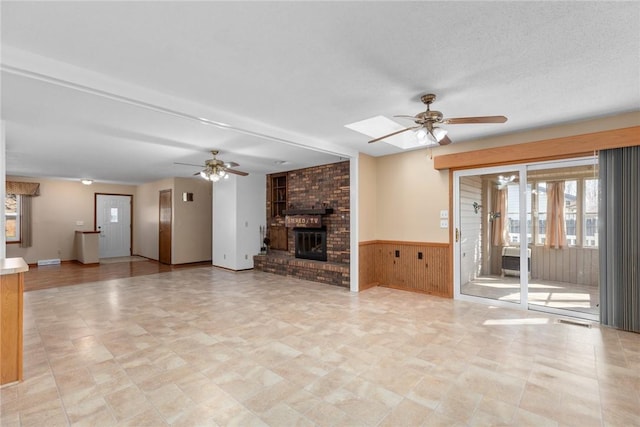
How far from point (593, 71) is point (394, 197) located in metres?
3.36

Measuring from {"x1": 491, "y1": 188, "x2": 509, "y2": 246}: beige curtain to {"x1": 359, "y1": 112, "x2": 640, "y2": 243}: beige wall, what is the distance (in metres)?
0.71

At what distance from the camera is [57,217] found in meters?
8.77

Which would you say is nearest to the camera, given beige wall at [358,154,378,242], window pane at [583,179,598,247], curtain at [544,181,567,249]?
window pane at [583,179,598,247]

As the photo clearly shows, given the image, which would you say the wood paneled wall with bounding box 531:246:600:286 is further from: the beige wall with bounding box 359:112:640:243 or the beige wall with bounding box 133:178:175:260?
the beige wall with bounding box 133:178:175:260

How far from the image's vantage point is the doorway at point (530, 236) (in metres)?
4.02

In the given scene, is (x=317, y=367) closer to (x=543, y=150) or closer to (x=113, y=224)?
(x=543, y=150)

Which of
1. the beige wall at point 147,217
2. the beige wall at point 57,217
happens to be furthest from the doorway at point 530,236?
the beige wall at point 57,217

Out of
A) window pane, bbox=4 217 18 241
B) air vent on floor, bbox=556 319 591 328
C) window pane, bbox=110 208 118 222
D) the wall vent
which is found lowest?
air vent on floor, bbox=556 319 591 328

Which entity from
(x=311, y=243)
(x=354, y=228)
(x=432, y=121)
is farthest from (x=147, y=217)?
(x=432, y=121)

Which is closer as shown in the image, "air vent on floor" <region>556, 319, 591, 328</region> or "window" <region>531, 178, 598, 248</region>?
"air vent on floor" <region>556, 319, 591, 328</region>

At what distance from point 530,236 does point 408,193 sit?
194 cm

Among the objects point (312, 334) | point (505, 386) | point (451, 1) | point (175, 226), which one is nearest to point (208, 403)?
point (312, 334)

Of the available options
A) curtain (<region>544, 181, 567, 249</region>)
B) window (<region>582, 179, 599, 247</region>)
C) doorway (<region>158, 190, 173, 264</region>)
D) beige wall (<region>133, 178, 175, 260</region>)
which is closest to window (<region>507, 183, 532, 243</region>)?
curtain (<region>544, 181, 567, 249</region>)

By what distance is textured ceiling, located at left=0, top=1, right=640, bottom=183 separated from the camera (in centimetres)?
181
